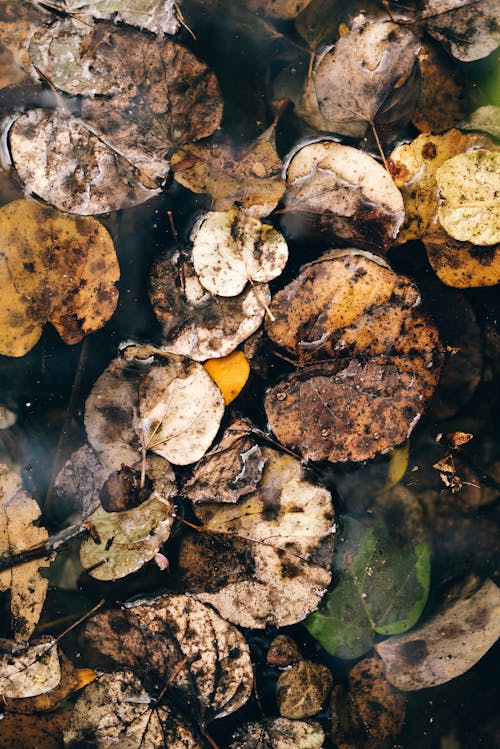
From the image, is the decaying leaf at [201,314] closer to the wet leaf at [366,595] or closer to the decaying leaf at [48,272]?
the decaying leaf at [48,272]

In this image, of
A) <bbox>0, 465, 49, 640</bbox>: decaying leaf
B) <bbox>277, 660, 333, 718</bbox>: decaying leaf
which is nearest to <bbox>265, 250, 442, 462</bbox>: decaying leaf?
<bbox>277, 660, 333, 718</bbox>: decaying leaf

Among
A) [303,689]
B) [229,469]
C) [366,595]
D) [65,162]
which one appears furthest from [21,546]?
[65,162]

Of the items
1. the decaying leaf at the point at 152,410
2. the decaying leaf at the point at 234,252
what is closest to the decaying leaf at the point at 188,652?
the decaying leaf at the point at 152,410

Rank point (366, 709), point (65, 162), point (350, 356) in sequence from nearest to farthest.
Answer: point (65, 162), point (350, 356), point (366, 709)

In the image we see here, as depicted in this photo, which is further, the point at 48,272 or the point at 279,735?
the point at 279,735

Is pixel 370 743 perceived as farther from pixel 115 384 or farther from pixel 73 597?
pixel 115 384

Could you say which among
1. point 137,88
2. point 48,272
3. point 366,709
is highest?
point 137,88

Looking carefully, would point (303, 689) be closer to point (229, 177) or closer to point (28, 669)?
point (28, 669)
